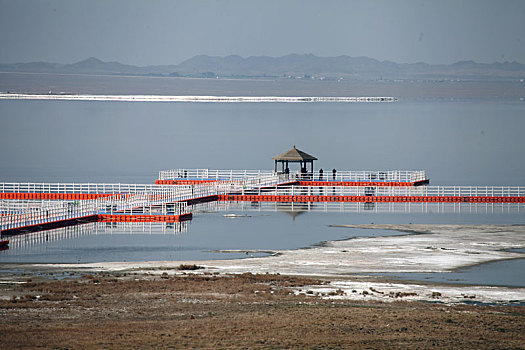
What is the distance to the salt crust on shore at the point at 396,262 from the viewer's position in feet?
116

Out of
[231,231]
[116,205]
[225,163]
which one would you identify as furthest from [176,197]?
[225,163]

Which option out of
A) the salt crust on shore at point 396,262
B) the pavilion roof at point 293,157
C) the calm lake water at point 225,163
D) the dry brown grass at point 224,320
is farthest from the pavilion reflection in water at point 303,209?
the dry brown grass at point 224,320

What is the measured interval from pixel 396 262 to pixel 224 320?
14.7m

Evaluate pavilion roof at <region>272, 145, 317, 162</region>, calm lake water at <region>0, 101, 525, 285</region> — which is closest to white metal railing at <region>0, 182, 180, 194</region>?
calm lake water at <region>0, 101, 525, 285</region>

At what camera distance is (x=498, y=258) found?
44656 millimetres

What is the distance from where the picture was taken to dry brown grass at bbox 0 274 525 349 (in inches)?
1072

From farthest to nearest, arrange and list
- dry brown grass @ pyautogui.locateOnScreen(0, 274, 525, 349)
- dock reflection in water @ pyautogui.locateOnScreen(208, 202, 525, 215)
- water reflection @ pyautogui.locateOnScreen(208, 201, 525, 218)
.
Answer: dock reflection in water @ pyautogui.locateOnScreen(208, 202, 525, 215) → water reflection @ pyautogui.locateOnScreen(208, 201, 525, 218) → dry brown grass @ pyautogui.locateOnScreen(0, 274, 525, 349)

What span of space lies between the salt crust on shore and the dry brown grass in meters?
2.20

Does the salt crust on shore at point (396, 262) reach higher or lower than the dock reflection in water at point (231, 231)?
lower

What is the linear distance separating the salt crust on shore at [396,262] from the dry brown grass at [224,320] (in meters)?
2.20

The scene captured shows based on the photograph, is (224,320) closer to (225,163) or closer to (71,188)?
(71,188)

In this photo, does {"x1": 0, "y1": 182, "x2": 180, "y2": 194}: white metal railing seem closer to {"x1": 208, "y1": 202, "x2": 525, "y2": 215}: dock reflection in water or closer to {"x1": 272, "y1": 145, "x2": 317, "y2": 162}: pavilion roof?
{"x1": 208, "y1": 202, "x2": 525, "y2": 215}: dock reflection in water

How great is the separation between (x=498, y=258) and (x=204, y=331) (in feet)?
65.3

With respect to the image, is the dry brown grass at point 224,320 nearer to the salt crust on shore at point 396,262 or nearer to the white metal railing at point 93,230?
the salt crust on shore at point 396,262
